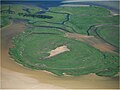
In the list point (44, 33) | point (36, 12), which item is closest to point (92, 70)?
point (44, 33)

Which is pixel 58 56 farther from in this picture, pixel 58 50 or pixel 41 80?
pixel 41 80

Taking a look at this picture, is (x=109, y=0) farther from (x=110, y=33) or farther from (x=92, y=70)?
(x=92, y=70)

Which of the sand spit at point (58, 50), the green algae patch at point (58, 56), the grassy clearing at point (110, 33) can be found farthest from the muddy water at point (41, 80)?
the grassy clearing at point (110, 33)

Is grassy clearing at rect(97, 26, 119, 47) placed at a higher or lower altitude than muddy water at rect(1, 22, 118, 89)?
higher

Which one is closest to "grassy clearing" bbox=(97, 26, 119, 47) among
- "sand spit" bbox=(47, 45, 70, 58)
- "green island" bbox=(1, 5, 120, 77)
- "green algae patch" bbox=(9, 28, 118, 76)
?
"green island" bbox=(1, 5, 120, 77)

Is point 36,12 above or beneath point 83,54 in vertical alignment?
above

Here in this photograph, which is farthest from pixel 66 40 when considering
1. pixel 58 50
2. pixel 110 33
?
pixel 110 33

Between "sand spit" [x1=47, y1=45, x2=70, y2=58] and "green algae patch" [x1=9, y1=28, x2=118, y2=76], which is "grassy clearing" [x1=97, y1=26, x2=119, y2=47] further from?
"sand spit" [x1=47, y1=45, x2=70, y2=58]

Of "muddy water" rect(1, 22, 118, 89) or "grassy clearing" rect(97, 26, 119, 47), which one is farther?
"grassy clearing" rect(97, 26, 119, 47)
